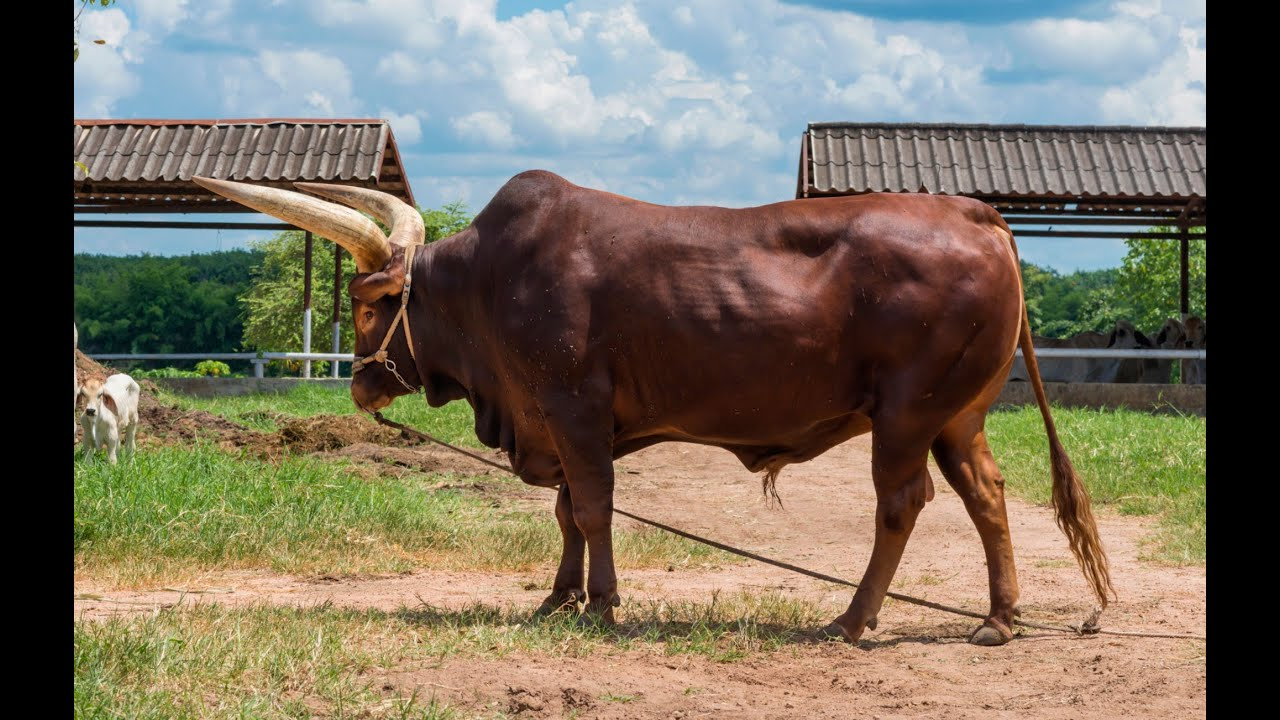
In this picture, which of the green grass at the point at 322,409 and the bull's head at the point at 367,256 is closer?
the bull's head at the point at 367,256

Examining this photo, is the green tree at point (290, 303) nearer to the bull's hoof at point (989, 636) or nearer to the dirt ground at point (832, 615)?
the dirt ground at point (832, 615)

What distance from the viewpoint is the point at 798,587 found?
709cm

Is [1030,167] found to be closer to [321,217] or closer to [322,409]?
[322,409]

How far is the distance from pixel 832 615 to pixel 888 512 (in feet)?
2.92

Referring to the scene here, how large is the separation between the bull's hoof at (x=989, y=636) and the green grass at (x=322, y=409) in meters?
7.59

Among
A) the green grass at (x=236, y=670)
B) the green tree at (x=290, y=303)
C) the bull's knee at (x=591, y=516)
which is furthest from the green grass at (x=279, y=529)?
the green tree at (x=290, y=303)

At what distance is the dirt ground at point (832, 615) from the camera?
423 centimetres

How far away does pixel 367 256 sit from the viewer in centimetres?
601

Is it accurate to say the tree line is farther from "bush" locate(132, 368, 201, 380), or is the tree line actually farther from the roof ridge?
the roof ridge

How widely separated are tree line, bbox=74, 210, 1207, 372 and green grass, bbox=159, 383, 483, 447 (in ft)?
52.0

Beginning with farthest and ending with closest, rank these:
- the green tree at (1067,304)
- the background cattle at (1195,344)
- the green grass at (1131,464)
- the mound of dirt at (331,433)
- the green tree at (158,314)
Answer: the green tree at (1067,304)
the green tree at (158,314)
the background cattle at (1195,344)
the mound of dirt at (331,433)
the green grass at (1131,464)

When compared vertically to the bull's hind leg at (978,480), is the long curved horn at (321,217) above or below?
above

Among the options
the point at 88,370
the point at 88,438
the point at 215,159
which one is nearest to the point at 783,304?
the point at 88,438

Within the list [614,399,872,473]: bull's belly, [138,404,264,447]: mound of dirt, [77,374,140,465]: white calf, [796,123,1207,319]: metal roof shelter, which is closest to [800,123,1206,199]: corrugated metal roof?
[796,123,1207,319]: metal roof shelter
